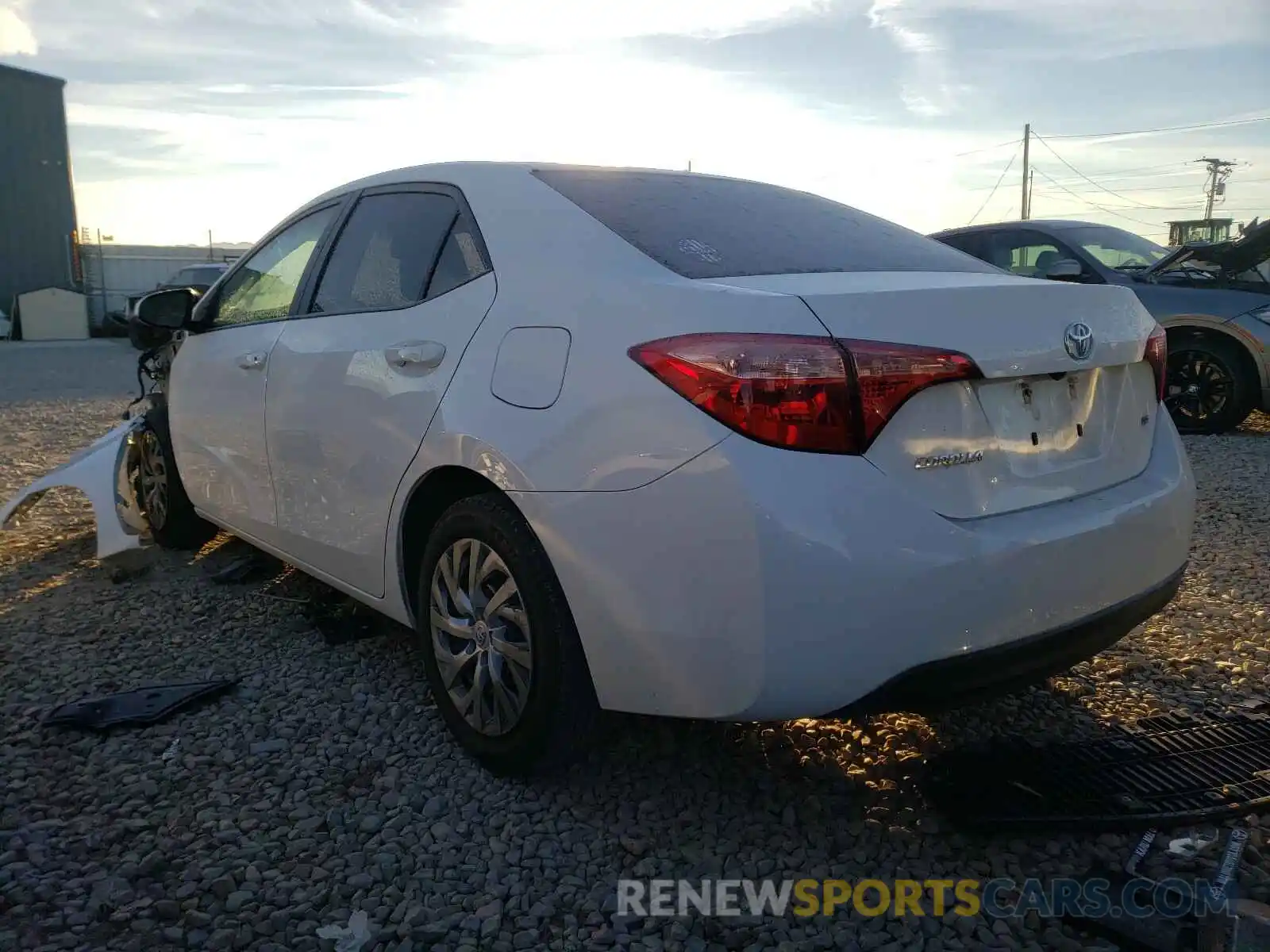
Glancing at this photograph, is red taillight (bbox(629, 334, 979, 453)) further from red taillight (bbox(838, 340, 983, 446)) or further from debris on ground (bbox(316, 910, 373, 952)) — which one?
debris on ground (bbox(316, 910, 373, 952))

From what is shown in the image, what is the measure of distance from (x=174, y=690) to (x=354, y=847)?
1.24 meters

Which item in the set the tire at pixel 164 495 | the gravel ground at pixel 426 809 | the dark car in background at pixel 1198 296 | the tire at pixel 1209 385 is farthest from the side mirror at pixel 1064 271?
the tire at pixel 164 495

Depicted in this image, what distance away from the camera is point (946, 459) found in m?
2.16

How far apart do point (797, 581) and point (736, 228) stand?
1.20 meters

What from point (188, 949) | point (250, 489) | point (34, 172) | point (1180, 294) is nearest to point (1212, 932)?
point (188, 949)

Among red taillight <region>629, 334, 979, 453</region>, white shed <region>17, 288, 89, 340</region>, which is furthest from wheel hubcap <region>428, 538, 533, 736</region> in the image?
white shed <region>17, 288, 89, 340</region>

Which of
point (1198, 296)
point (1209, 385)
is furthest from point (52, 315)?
point (1209, 385)

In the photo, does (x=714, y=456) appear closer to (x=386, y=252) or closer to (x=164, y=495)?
(x=386, y=252)

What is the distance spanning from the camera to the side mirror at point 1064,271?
7488mm

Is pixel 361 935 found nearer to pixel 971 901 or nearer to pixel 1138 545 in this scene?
pixel 971 901

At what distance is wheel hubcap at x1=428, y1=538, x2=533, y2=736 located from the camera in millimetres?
2615

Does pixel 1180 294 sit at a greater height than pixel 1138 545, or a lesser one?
greater

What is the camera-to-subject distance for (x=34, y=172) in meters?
27.0

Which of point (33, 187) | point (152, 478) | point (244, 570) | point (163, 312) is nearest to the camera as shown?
point (163, 312)
